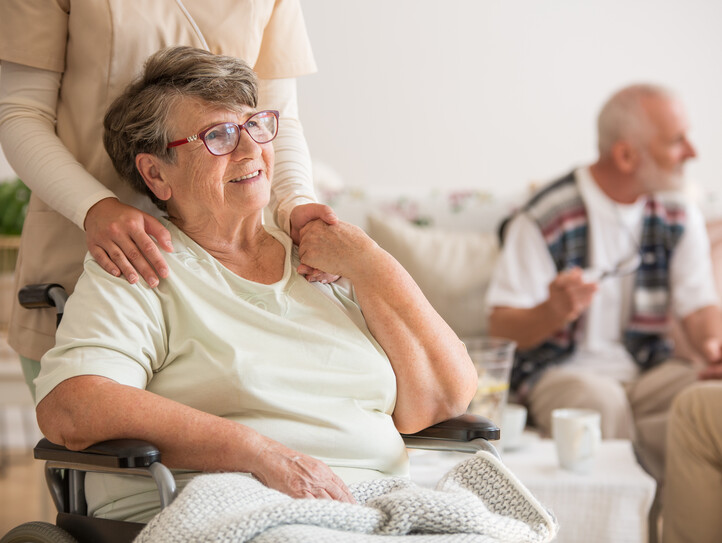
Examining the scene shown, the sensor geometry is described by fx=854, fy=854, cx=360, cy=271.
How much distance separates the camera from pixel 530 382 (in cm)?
254

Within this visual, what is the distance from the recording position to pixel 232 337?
127 cm

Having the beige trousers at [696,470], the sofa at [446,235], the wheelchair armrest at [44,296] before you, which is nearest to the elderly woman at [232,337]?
the wheelchair armrest at [44,296]

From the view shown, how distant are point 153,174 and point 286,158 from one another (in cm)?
26

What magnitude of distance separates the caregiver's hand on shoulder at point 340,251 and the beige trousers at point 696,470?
112 cm

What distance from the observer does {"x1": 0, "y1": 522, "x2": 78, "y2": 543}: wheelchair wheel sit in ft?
3.89

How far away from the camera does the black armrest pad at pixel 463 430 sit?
132 centimetres

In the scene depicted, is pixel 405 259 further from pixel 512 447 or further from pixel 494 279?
pixel 512 447

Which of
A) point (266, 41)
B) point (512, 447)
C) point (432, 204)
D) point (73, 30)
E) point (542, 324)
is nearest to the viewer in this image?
point (73, 30)

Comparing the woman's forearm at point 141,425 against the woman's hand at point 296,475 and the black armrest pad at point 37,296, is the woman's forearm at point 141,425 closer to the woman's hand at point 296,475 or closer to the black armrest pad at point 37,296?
the woman's hand at point 296,475

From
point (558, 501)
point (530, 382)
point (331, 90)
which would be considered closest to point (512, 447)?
point (558, 501)

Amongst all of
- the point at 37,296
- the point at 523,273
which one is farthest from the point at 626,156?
the point at 37,296

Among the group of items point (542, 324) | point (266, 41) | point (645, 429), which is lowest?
point (645, 429)

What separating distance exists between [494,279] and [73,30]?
160 centimetres

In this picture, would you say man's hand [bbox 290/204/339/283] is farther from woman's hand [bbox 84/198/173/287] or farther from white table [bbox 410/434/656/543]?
white table [bbox 410/434/656/543]
